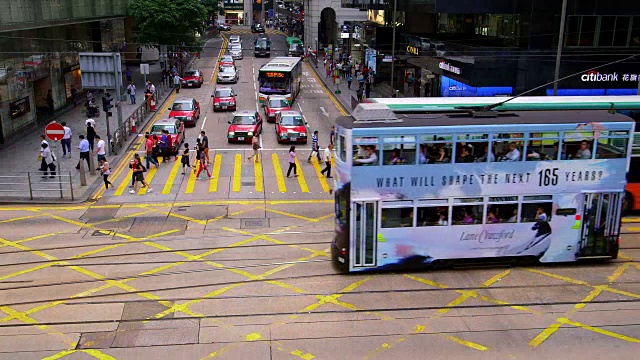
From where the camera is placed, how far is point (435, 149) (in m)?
13.0

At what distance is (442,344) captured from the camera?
10844 millimetres

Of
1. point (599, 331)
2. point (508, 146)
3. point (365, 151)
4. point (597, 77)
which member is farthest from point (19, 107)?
point (599, 331)

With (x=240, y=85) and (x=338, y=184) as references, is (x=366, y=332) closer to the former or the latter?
(x=338, y=184)

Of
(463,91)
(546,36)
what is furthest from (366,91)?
(546,36)

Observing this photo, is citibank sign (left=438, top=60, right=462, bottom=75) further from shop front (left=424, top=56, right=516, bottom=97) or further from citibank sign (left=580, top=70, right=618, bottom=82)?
citibank sign (left=580, top=70, right=618, bottom=82)

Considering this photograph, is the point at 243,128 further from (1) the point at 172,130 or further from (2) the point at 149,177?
(2) the point at 149,177

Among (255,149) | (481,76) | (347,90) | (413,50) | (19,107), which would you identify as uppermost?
(413,50)

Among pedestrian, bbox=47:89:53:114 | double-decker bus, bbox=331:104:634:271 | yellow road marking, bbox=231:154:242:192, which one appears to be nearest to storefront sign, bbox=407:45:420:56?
yellow road marking, bbox=231:154:242:192

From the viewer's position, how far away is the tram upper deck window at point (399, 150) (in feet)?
41.9

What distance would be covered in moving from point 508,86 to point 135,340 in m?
23.7

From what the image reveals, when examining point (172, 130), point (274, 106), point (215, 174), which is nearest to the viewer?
point (215, 174)

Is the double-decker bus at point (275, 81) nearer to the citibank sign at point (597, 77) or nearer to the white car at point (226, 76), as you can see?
the white car at point (226, 76)

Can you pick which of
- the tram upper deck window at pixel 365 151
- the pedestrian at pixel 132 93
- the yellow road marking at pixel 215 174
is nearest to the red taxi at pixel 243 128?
the yellow road marking at pixel 215 174

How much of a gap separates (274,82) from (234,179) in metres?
17.3
